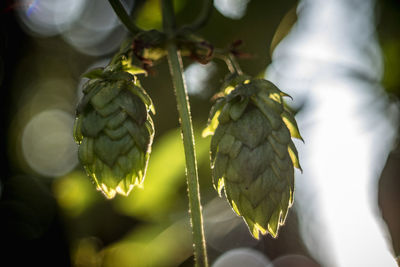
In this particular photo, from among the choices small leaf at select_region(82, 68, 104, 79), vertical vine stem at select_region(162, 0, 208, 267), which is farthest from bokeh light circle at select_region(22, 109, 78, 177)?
vertical vine stem at select_region(162, 0, 208, 267)

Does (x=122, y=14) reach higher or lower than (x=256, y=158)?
higher

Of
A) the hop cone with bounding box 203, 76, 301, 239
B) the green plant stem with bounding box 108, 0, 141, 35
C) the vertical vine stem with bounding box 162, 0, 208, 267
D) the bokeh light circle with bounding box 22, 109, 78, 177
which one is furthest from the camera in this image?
the bokeh light circle with bounding box 22, 109, 78, 177

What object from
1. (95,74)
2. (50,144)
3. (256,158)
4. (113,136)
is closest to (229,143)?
(256,158)

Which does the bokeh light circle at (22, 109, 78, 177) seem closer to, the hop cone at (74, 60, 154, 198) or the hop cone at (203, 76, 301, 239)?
the hop cone at (74, 60, 154, 198)

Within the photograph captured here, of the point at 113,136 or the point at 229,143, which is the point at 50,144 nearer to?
the point at 113,136

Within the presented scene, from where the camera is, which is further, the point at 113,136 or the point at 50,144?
the point at 50,144

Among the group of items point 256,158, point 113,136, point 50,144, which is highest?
point 113,136

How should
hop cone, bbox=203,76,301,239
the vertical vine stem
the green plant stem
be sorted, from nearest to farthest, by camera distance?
1. the vertical vine stem
2. hop cone, bbox=203,76,301,239
3. the green plant stem

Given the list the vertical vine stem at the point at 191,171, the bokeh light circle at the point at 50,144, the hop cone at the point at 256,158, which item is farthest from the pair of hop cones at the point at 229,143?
the bokeh light circle at the point at 50,144

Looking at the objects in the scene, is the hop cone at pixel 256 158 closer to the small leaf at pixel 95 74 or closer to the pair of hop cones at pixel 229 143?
the pair of hop cones at pixel 229 143
